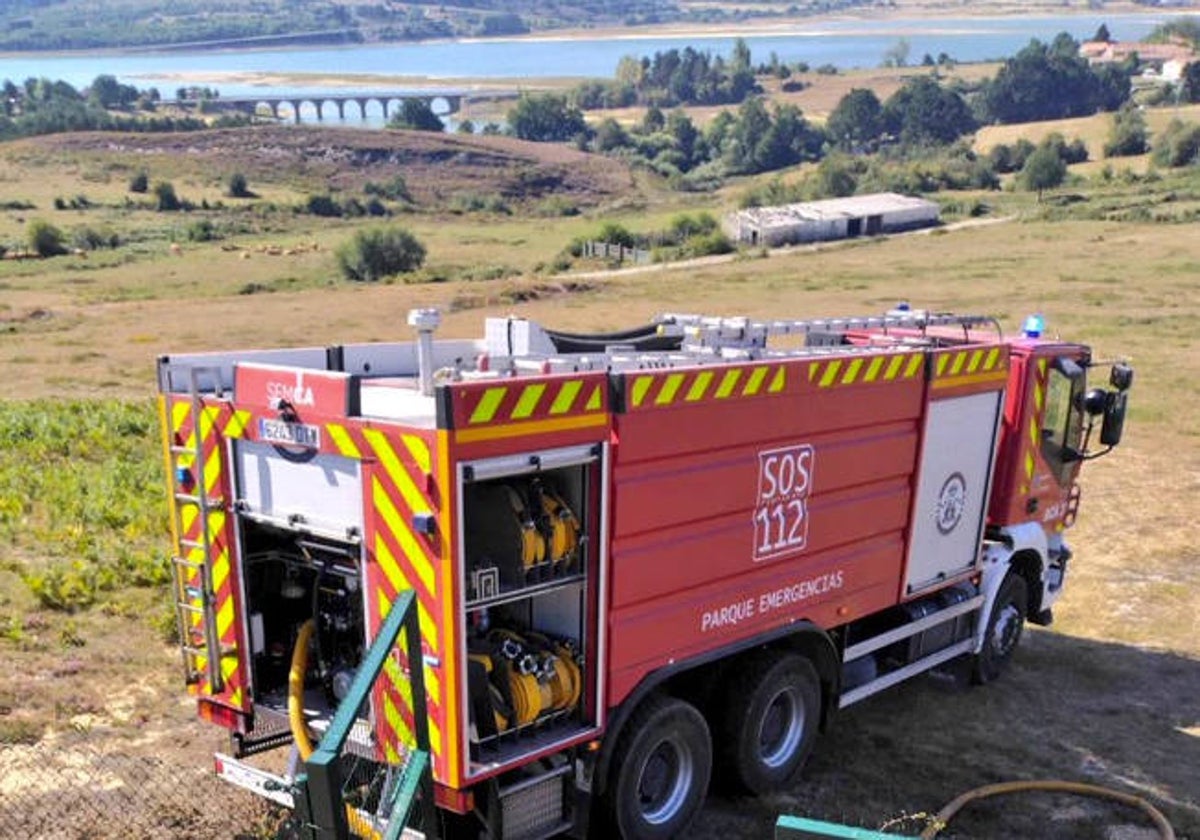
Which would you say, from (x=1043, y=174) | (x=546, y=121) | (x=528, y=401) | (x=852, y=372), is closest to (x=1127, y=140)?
(x=1043, y=174)

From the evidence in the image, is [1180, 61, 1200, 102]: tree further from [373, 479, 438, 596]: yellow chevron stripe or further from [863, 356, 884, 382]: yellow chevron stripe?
[373, 479, 438, 596]: yellow chevron stripe

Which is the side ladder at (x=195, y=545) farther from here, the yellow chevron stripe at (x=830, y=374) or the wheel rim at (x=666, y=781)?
the yellow chevron stripe at (x=830, y=374)

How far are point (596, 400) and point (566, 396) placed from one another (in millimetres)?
214

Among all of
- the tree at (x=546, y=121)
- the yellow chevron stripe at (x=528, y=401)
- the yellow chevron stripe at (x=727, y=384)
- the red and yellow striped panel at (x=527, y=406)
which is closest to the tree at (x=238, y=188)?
the tree at (x=546, y=121)

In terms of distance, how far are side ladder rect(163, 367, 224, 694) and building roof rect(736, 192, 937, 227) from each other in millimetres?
62603

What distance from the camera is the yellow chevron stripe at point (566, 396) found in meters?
5.65

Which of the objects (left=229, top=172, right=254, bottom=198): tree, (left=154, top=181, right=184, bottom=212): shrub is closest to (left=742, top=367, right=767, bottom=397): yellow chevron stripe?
(left=154, top=181, right=184, bottom=212): shrub

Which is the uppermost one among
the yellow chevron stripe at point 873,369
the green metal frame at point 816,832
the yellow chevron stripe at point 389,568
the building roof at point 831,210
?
the yellow chevron stripe at point 873,369

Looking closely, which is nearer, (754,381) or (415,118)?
(754,381)

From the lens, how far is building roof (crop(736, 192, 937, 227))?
68.9 meters

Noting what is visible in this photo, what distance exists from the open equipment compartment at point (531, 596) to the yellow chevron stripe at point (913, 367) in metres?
2.83

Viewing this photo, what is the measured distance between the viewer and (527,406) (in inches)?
218

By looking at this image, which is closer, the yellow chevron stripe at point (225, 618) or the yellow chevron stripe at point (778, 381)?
the yellow chevron stripe at point (225, 618)

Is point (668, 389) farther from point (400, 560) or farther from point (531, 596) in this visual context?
point (400, 560)
